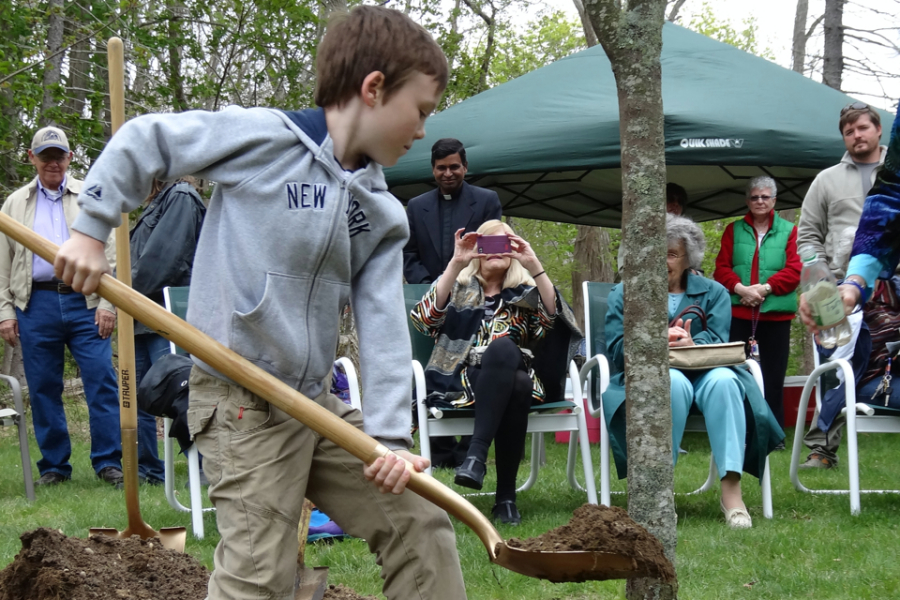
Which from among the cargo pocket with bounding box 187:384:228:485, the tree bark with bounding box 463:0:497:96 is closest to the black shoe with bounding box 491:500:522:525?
the cargo pocket with bounding box 187:384:228:485

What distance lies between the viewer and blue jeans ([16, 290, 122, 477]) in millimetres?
6285

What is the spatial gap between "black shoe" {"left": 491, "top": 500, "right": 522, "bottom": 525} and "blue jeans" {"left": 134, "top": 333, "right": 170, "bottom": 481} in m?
2.45

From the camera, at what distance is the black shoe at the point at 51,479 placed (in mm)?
6504

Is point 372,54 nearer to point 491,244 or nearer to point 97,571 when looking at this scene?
point 97,571

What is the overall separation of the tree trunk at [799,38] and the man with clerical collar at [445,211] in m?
12.9

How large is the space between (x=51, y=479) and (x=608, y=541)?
5.18 metres

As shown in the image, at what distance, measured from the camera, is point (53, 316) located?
6.29m

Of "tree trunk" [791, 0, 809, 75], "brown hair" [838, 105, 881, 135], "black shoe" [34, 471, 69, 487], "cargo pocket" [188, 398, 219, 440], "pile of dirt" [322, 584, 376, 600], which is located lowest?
"black shoe" [34, 471, 69, 487]

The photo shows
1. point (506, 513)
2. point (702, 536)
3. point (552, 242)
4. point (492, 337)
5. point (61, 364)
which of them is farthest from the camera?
point (552, 242)

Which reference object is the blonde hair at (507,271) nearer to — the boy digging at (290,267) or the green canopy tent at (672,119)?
the green canopy tent at (672,119)

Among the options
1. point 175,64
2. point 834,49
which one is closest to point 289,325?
point 175,64

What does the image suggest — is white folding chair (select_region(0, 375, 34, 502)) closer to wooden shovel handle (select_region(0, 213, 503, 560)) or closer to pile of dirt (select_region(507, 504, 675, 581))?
wooden shovel handle (select_region(0, 213, 503, 560))

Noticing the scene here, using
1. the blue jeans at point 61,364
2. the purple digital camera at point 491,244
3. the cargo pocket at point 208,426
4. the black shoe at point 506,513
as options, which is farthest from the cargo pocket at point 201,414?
the blue jeans at point 61,364

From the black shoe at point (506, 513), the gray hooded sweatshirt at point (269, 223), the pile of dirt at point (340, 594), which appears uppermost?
the gray hooded sweatshirt at point (269, 223)
